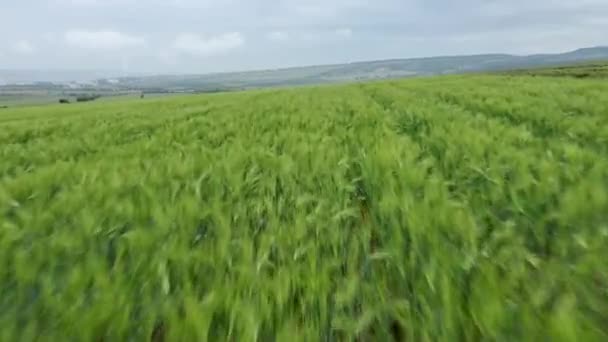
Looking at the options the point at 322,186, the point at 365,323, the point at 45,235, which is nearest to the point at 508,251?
the point at 365,323

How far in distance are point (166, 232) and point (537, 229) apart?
152cm

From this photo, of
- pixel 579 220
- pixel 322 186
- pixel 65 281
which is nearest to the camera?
pixel 65 281

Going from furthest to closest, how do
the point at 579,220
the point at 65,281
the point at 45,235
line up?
the point at 45,235 < the point at 579,220 < the point at 65,281

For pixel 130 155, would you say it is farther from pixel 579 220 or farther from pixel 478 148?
pixel 579 220

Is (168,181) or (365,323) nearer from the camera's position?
(365,323)

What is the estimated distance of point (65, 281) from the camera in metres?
1.38

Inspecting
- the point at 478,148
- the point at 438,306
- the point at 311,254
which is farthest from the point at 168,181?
the point at 478,148

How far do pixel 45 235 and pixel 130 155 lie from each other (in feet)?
7.51

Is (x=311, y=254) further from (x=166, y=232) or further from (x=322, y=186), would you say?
(x=322, y=186)

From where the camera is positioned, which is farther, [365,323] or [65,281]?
[65,281]

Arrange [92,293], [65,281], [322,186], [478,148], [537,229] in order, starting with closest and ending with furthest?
[92,293] < [65,281] < [537,229] < [322,186] < [478,148]

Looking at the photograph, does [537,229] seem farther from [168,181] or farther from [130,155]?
[130,155]

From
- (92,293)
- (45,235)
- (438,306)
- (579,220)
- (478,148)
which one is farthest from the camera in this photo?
(478,148)

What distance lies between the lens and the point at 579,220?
160 cm
